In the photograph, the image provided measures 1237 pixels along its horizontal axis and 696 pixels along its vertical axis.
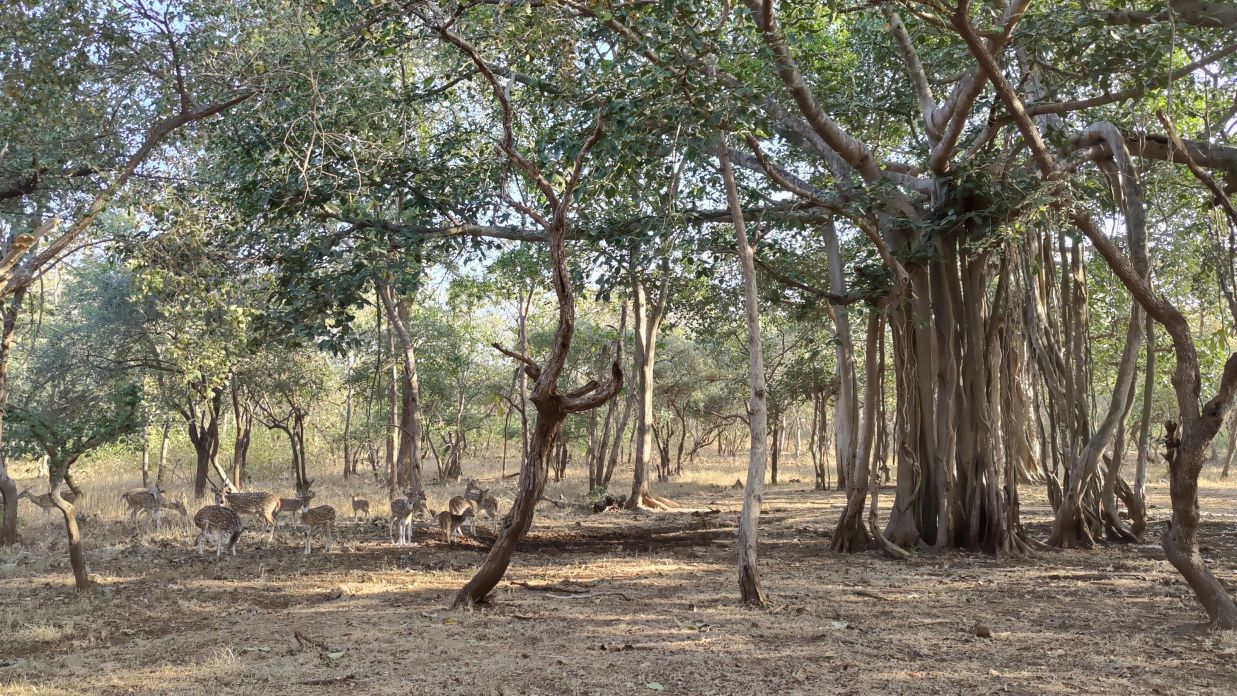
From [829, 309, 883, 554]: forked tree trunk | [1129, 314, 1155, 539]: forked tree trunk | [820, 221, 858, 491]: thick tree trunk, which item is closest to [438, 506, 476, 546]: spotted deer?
[829, 309, 883, 554]: forked tree trunk

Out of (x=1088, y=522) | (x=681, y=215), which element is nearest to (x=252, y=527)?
(x=681, y=215)

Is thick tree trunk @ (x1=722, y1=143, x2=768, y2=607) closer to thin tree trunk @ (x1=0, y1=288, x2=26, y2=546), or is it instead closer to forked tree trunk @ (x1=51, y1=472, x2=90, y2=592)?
forked tree trunk @ (x1=51, y1=472, x2=90, y2=592)

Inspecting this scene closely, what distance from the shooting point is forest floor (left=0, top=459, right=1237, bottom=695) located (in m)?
5.19

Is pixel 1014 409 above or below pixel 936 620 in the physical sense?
above

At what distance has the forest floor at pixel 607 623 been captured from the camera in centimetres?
519

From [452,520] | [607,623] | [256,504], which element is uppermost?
[256,504]

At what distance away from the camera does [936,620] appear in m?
6.66

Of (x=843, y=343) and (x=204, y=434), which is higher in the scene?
(x=843, y=343)

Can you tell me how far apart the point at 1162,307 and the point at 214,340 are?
391 inches

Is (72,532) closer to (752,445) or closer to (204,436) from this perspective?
(752,445)

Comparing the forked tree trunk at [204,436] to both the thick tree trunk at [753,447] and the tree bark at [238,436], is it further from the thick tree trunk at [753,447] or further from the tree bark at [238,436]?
the thick tree trunk at [753,447]

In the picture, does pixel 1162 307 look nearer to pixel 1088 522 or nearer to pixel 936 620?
pixel 936 620

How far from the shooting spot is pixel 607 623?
22.1 feet

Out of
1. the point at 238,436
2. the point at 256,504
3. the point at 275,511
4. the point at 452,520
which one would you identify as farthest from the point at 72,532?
the point at 238,436
